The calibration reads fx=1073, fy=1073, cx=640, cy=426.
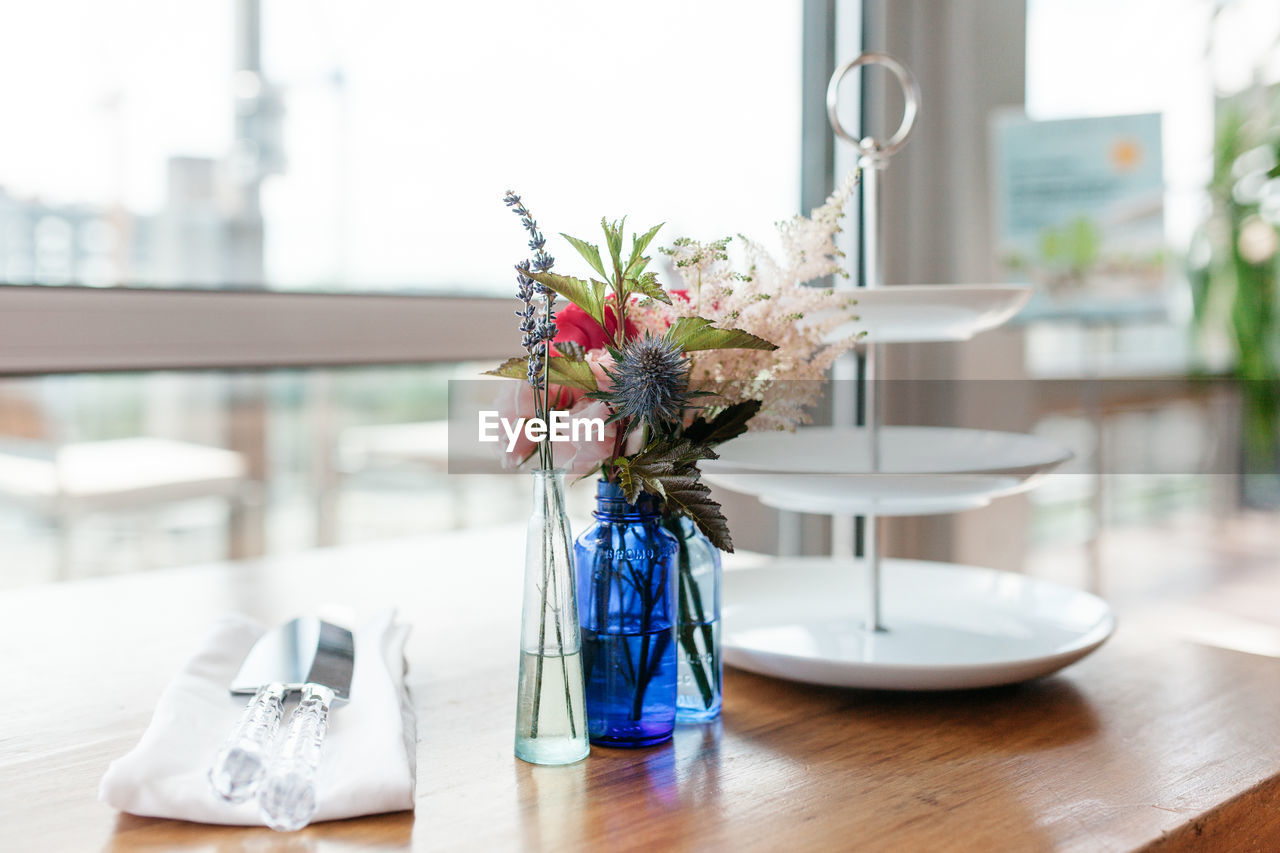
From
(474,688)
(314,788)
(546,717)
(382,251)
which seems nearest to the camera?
(314,788)

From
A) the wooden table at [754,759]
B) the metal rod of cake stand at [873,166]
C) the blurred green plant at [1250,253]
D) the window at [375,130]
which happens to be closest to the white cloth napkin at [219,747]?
the wooden table at [754,759]

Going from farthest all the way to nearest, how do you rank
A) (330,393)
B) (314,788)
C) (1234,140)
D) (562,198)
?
(1234,140) < (330,393) < (562,198) < (314,788)

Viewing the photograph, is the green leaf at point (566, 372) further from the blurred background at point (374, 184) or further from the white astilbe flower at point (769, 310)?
the blurred background at point (374, 184)

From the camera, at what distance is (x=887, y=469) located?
3.12 feet

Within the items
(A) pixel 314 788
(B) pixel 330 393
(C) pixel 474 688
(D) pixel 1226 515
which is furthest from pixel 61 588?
(D) pixel 1226 515

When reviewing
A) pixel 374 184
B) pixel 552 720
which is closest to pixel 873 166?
pixel 552 720

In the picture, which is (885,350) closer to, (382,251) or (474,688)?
(382,251)

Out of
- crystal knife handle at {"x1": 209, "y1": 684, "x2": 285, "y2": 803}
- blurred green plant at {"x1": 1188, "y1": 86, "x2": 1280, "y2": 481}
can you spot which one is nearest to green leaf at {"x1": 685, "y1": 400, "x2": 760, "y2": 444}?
crystal knife handle at {"x1": 209, "y1": 684, "x2": 285, "y2": 803}

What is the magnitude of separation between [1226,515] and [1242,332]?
80 centimetres

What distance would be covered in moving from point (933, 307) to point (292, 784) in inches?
21.1

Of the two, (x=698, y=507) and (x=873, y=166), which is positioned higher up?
(x=873, y=166)

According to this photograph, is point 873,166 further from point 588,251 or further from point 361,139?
point 361,139

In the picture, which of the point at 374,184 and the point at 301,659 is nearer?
the point at 301,659

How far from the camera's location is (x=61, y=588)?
1.16 m
